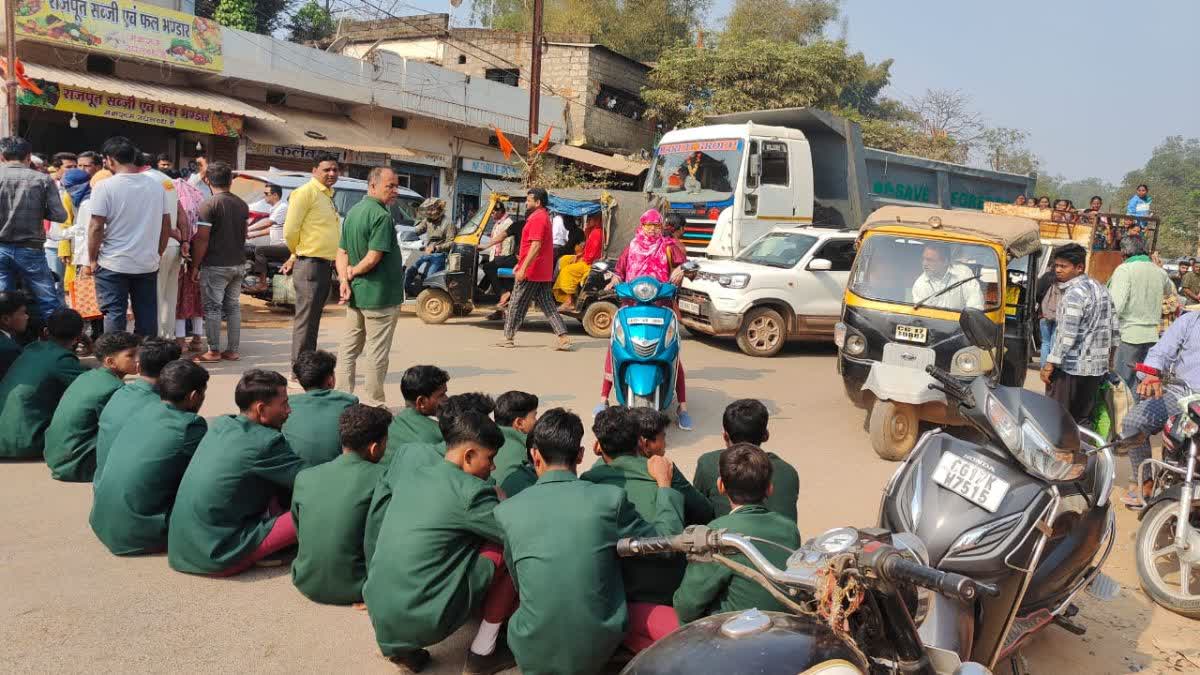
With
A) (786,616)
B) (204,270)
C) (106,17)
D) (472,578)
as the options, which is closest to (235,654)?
(472,578)

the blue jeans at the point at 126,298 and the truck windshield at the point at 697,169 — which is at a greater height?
the truck windshield at the point at 697,169

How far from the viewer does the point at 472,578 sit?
11.3ft

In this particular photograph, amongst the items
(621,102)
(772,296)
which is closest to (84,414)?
(772,296)

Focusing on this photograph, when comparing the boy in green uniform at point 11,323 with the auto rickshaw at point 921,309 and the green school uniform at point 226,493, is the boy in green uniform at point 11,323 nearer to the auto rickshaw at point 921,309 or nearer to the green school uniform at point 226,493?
the green school uniform at point 226,493

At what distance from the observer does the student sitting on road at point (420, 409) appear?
468 cm

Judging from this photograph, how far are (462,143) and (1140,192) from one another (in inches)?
681

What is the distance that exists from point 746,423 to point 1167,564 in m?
2.73

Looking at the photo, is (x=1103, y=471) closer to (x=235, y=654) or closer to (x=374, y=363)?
(x=235, y=654)

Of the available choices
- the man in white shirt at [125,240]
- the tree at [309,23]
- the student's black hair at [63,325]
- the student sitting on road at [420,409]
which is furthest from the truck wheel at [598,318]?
the tree at [309,23]

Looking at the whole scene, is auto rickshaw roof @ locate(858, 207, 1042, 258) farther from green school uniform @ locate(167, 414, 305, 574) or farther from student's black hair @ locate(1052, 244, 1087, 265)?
green school uniform @ locate(167, 414, 305, 574)

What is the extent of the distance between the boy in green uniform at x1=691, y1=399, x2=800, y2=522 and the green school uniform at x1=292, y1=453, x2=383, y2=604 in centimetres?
147

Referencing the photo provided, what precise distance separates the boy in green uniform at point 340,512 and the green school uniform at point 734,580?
4.94ft

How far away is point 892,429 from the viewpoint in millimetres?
7020

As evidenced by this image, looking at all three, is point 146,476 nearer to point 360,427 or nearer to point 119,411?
point 119,411
